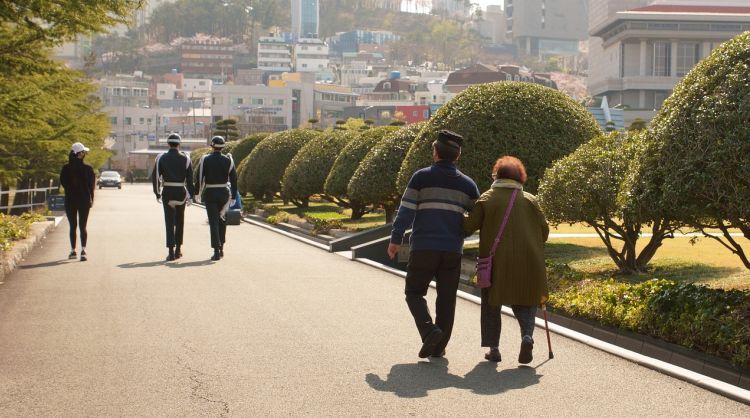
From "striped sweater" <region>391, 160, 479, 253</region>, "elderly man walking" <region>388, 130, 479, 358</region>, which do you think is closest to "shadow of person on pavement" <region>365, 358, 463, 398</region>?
"elderly man walking" <region>388, 130, 479, 358</region>

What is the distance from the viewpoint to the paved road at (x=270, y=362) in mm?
6762

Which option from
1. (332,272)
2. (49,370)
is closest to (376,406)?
(49,370)

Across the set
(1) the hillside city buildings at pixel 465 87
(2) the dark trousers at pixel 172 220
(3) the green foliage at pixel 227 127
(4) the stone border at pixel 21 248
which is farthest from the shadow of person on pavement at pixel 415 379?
(1) the hillside city buildings at pixel 465 87

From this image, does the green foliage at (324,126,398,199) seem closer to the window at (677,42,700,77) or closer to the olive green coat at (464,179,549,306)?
the olive green coat at (464,179,549,306)

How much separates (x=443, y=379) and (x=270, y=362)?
Answer: 1397 millimetres

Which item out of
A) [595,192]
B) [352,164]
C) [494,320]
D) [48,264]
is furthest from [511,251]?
[352,164]

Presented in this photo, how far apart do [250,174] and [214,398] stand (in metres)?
39.5

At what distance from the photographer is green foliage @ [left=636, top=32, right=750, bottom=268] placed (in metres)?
8.80

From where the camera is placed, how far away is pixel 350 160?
99.9ft

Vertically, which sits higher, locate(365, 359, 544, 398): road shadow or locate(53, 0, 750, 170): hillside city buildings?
locate(53, 0, 750, 170): hillside city buildings

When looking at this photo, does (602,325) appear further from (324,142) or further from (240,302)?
(324,142)

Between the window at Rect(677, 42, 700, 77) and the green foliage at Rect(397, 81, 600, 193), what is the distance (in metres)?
125

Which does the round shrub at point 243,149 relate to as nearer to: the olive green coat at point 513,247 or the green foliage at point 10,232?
the green foliage at point 10,232

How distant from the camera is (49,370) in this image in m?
7.79
